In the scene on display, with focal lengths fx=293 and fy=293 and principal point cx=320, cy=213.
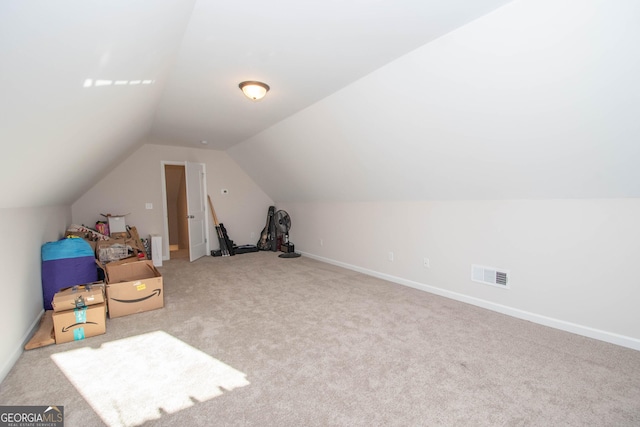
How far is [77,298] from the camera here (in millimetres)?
2707

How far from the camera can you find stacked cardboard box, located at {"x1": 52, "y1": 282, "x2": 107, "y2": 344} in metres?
2.58

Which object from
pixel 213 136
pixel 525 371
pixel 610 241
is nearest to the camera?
pixel 525 371

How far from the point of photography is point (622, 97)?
1891 millimetres

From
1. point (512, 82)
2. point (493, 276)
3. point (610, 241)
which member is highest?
point (512, 82)

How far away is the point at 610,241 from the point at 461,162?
1362mm

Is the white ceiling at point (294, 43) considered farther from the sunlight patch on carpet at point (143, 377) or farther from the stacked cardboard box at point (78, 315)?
the sunlight patch on carpet at point (143, 377)

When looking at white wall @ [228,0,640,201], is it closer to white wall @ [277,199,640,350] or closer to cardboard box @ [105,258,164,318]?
white wall @ [277,199,640,350]

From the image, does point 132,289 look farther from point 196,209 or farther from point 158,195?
point 158,195

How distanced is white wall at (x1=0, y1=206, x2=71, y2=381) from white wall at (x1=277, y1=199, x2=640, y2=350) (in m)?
4.04

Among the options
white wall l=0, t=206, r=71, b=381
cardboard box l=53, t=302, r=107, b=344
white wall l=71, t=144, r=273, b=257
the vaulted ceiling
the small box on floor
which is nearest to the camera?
the vaulted ceiling

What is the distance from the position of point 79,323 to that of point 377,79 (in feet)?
11.7

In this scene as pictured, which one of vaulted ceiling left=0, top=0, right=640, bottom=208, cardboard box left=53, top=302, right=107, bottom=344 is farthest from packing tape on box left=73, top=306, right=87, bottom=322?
vaulted ceiling left=0, top=0, right=640, bottom=208

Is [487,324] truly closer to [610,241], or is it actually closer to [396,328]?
[396,328]

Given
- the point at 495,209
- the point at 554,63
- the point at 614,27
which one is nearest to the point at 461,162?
the point at 495,209
